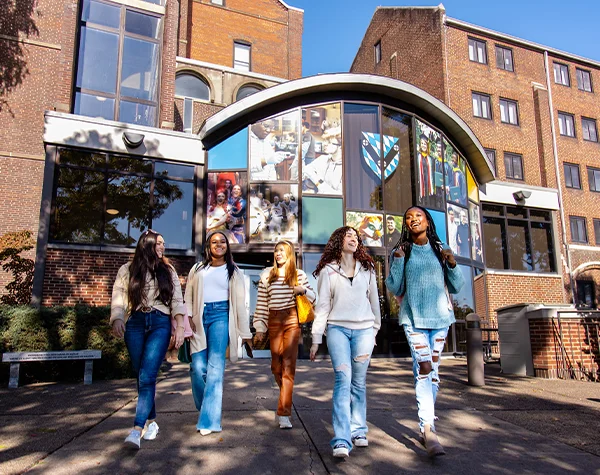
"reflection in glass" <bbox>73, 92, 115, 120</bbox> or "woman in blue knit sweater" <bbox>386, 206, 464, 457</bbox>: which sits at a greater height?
"reflection in glass" <bbox>73, 92, 115, 120</bbox>

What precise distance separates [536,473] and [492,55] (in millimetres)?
24176

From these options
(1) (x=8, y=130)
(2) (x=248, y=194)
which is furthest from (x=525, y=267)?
(1) (x=8, y=130)

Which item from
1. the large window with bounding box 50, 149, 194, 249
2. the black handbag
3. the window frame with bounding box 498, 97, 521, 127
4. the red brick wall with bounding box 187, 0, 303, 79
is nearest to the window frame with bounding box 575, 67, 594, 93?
the window frame with bounding box 498, 97, 521, 127

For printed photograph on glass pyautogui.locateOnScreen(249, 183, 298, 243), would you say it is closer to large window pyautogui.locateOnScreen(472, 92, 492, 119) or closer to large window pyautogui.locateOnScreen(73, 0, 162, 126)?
large window pyautogui.locateOnScreen(73, 0, 162, 126)

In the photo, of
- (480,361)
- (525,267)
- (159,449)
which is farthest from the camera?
(525,267)

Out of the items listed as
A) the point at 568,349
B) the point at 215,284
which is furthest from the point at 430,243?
the point at 568,349

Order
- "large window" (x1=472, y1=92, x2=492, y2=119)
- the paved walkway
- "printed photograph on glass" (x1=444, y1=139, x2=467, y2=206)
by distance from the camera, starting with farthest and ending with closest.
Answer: "large window" (x1=472, y1=92, x2=492, y2=119)
"printed photograph on glass" (x1=444, y1=139, x2=467, y2=206)
the paved walkway

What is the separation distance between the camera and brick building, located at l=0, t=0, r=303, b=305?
Result: 11.5 m

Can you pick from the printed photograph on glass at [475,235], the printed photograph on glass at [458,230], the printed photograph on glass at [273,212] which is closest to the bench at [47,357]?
the printed photograph on glass at [273,212]

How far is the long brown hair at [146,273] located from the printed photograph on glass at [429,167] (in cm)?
1030

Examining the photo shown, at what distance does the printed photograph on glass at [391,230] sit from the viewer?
12734mm

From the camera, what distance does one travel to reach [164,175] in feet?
41.2

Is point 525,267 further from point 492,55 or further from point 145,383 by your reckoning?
point 145,383

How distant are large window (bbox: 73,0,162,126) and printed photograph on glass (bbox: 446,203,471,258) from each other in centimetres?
917
